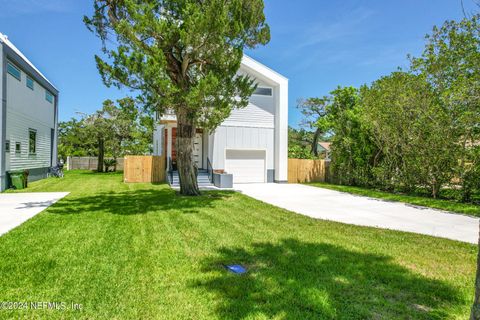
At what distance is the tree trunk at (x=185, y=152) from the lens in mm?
10516

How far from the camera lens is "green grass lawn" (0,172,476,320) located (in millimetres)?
2871

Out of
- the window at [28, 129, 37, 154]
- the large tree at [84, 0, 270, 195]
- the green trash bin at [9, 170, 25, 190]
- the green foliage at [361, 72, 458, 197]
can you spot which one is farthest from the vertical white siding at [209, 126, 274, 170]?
the window at [28, 129, 37, 154]

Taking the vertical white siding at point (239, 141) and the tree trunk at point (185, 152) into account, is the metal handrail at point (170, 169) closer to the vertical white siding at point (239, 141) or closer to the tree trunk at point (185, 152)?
the vertical white siding at point (239, 141)

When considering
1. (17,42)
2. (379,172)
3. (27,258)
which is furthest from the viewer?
(17,42)

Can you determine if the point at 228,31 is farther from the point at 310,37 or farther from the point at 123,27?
the point at 310,37

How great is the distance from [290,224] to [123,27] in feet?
22.8

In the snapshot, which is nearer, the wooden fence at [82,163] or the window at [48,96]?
the window at [48,96]

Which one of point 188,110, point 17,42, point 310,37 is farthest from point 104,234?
point 17,42

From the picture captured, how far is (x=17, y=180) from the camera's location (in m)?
12.4

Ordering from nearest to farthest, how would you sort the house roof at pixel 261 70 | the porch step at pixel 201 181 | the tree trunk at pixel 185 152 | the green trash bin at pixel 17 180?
the tree trunk at pixel 185 152
the green trash bin at pixel 17 180
the porch step at pixel 201 181
the house roof at pixel 261 70

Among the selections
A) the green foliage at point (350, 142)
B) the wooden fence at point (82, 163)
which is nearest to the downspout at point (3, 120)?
the green foliage at point (350, 142)

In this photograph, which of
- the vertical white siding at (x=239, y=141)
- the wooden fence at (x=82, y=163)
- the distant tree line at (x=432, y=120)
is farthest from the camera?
the wooden fence at (x=82, y=163)

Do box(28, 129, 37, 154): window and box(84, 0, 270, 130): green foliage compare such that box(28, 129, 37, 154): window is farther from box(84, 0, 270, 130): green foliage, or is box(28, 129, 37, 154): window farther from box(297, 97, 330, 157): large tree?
box(297, 97, 330, 157): large tree

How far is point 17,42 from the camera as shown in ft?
53.4
